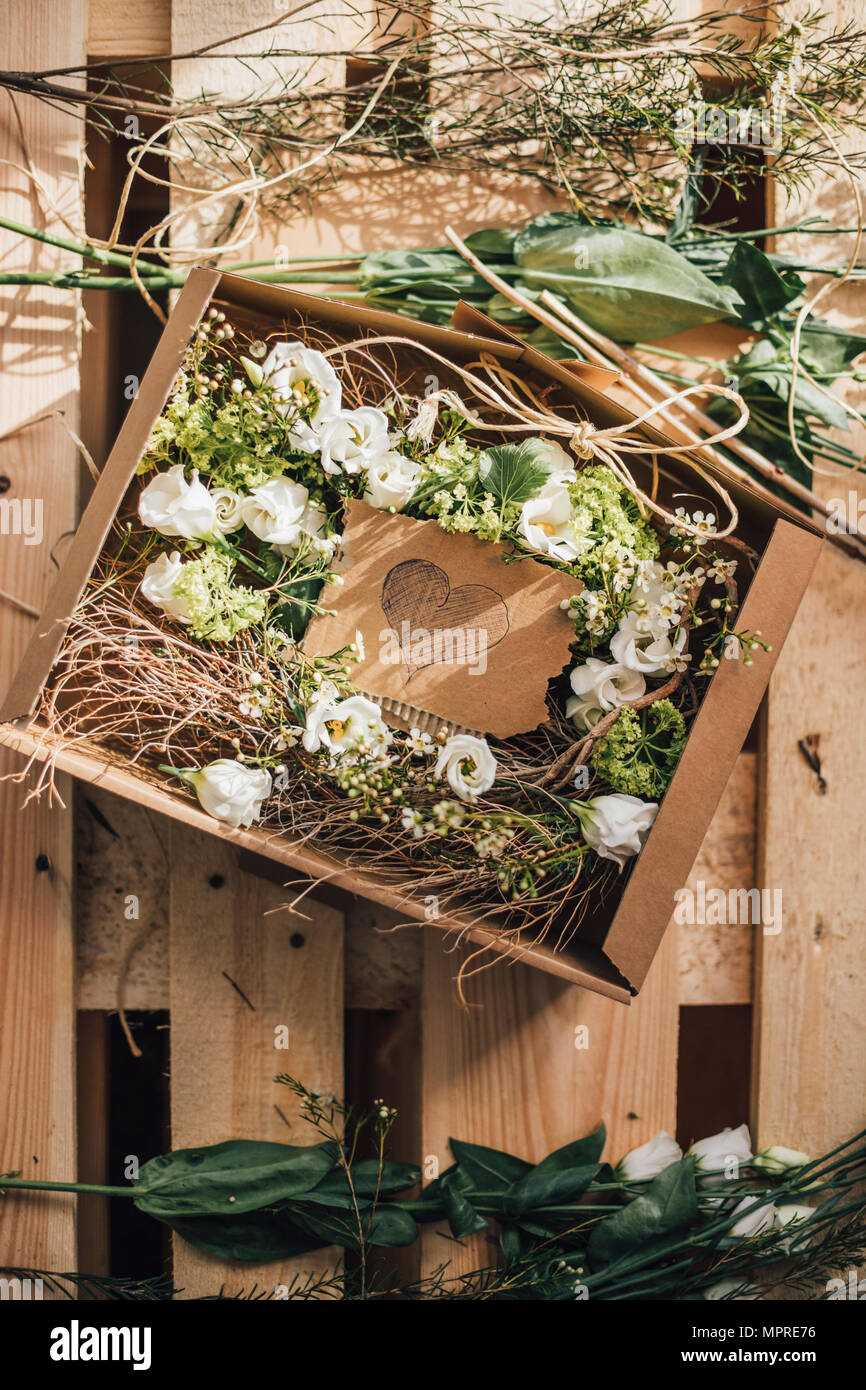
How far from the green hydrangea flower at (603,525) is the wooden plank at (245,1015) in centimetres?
51

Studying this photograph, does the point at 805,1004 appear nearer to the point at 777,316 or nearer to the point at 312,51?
the point at 777,316

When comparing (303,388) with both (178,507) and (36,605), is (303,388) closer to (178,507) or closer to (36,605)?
(178,507)

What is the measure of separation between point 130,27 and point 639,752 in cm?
105

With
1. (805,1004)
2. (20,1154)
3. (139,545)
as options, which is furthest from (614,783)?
(20,1154)

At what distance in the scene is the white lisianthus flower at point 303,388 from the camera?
817 mm

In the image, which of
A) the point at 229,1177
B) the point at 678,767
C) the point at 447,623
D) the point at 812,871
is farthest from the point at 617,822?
the point at 229,1177

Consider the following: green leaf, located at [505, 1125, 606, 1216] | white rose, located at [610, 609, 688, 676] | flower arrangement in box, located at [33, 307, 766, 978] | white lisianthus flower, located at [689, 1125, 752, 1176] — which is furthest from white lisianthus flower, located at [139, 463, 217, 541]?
white lisianthus flower, located at [689, 1125, 752, 1176]

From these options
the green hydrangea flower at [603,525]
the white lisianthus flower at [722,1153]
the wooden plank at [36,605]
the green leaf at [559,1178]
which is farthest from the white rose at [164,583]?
the white lisianthus flower at [722,1153]

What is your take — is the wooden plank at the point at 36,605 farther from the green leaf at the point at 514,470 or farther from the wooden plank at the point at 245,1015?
the green leaf at the point at 514,470

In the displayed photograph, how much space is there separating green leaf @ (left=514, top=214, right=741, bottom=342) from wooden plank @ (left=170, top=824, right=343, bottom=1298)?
0.79m

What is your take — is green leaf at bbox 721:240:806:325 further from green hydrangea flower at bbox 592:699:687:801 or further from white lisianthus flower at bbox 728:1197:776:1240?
white lisianthus flower at bbox 728:1197:776:1240

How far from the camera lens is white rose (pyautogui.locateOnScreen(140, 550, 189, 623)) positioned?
811 millimetres

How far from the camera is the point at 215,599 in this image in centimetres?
83

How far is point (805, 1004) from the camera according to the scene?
1028mm
